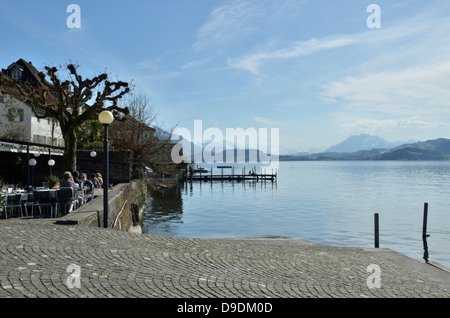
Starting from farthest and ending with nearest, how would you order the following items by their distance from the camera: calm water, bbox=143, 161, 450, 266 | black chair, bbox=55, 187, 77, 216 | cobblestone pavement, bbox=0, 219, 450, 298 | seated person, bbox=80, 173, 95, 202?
calm water, bbox=143, 161, 450, 266 → seated person, bbox=80, 173, 95, 202 → black chair, bbox=55, 187, 77, 216 → cobblestone pavement, bbox=0, 219, 450, 298

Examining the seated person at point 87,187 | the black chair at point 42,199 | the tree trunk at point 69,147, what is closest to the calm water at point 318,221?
the tree trunk at point 69,147

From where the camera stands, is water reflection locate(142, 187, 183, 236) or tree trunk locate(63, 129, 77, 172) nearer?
tree trunk locate(63, 129, 77, 172)

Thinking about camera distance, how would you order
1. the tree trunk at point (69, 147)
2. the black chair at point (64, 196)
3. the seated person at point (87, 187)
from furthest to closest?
1. the tree trunk at point (69, 147)
2. the seated person at point (87, 187)
3. the black chair at point (64, 196)

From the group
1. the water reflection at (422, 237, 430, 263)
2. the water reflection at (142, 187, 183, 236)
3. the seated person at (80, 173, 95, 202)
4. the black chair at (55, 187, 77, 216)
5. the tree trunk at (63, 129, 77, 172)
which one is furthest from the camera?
the water reflection at (142, 187, 183, 236)

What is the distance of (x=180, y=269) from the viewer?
779cm

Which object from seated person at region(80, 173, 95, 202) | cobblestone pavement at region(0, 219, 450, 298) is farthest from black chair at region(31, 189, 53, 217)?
seated person at region(80, 173, 95, 202)

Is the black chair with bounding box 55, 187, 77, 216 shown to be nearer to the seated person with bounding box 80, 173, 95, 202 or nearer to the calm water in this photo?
the seated person with bounding box 80, 173, 95, 202

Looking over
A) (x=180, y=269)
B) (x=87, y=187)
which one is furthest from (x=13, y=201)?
(x=180, y=269)

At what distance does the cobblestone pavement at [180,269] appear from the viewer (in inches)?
253

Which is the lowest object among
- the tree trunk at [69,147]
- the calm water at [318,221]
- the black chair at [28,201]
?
the calm water at [318,221]

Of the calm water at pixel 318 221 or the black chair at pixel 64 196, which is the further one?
the calm water at pixel 318 221

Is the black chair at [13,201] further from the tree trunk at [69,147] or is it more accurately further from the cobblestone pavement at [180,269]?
the tree trunk at [69,147]

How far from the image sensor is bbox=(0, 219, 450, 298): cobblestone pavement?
253 inches

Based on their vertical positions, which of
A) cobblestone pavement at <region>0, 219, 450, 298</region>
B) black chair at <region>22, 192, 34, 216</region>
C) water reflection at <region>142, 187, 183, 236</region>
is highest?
black chair at <region>22, 192, 34, 216</region>
